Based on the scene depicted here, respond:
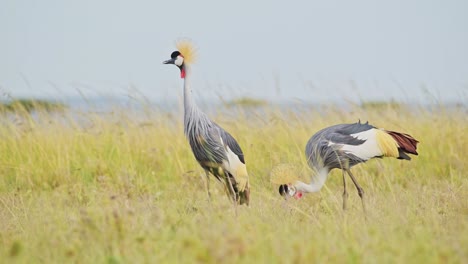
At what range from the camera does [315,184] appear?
17.7 feet

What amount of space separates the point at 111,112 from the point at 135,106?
354mm

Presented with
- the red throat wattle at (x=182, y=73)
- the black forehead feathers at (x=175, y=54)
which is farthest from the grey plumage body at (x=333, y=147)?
the black forehead feathers at (x=175, y=54)

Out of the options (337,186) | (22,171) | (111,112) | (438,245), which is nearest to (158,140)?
(111,112)

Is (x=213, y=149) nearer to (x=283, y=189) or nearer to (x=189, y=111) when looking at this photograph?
(x=189, y=111)

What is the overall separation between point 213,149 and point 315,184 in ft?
2.76

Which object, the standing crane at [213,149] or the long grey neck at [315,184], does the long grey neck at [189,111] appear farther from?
the long grey neck at [315,184]

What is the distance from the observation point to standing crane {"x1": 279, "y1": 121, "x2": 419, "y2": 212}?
535 centimetres

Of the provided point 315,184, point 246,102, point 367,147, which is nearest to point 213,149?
point 315,184

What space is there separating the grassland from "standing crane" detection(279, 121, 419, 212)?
18 cm

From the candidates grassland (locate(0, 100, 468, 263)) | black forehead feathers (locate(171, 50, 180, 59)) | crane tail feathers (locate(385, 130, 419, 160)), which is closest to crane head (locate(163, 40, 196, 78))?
black forehead feathers (locate(171, 50, 180, 59))

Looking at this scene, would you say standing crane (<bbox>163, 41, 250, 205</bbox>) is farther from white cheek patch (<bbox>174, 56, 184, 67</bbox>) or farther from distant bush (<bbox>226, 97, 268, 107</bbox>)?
distant bush (<bbox>226, 97, 268, 107</bbox>)

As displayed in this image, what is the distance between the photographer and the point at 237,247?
306 centimetres

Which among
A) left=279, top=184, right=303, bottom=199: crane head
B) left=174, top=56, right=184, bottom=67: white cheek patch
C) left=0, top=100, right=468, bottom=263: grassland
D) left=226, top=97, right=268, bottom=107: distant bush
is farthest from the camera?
left=226, top=97, right=268, bottom=107: distant bush

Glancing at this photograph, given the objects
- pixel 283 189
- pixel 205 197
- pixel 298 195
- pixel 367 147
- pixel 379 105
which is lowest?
pixel 379 105
